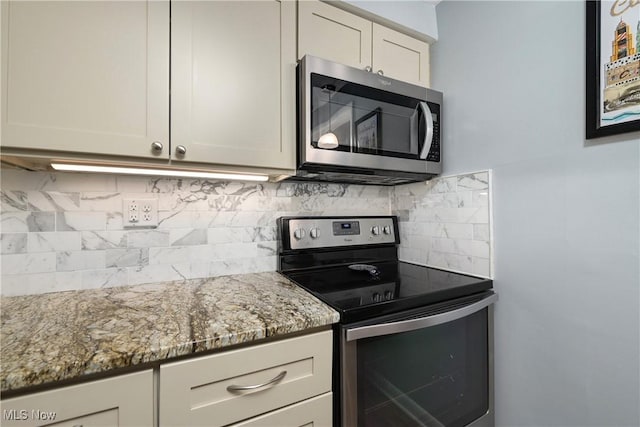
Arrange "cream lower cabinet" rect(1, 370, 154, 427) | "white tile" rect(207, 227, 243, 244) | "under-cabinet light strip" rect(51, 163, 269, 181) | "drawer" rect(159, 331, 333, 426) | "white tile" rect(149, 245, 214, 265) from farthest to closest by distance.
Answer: "white tile" rect(207, 227, 243, 244)
"white tile" rect(149, 245, 214, 265)
"under-cabinet light strip" rect(51, 163, 269, 181)
"drawer" rect(159, 331, 333, 426)
"cream lower cabinet" rect(1, 370, 154, 427)

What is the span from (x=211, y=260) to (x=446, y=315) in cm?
103

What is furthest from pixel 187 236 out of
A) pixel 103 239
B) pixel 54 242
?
pixel 54 242

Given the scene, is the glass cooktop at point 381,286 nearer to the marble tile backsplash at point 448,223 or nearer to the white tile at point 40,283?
the marble tile backsplash at point 448,223

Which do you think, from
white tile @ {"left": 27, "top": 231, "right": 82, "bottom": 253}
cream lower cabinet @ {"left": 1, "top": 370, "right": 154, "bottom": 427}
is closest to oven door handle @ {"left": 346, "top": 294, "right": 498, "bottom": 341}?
cream lower cabinet @ {"left": 1, "top": 370, "right": 154, "bottom": 427}

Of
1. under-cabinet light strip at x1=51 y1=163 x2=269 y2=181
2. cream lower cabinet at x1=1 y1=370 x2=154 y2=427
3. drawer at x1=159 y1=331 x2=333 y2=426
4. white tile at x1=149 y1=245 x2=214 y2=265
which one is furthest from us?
white tile at x1=149 y1=245 x2=214 y2=265

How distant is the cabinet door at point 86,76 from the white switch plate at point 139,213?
1.16 feet

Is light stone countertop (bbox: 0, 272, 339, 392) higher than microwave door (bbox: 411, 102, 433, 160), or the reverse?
microwave door (bbox: 411, 102, 433, 160)

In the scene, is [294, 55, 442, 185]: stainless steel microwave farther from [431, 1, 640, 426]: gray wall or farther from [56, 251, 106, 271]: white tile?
[56, 251, 106, 271]: white tile

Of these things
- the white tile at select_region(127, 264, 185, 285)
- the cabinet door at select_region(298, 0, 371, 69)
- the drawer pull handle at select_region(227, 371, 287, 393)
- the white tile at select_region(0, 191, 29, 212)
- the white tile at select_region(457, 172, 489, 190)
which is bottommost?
the drawer pull handle at select_region(227, 371, 287, 393)

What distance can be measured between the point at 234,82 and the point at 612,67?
4.28 ft

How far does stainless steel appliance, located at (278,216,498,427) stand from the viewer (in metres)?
0.88

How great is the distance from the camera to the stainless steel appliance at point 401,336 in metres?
0.88

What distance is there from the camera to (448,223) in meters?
1.44

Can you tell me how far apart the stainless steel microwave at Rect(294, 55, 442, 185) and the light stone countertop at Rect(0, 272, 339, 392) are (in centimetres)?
58
